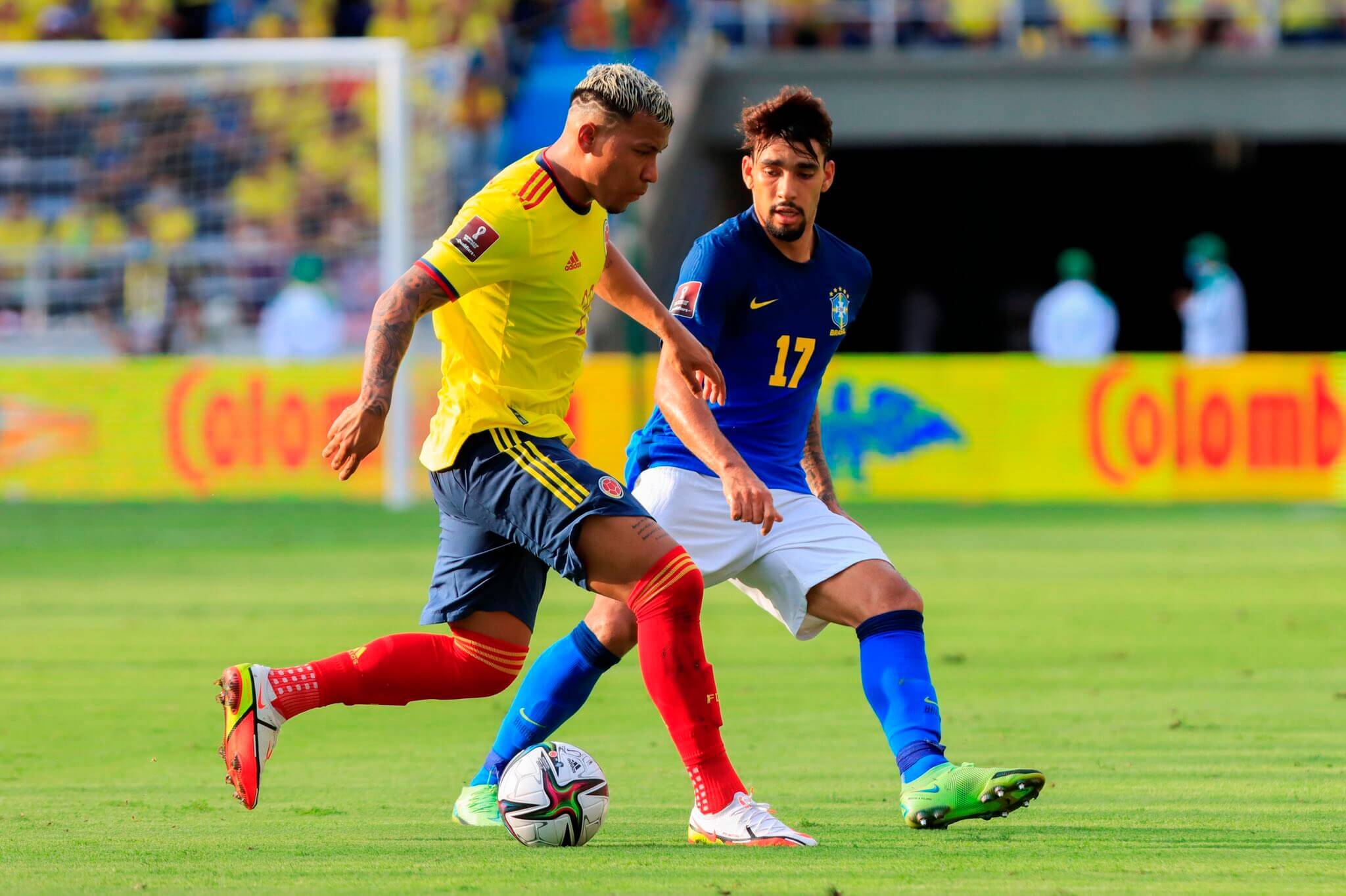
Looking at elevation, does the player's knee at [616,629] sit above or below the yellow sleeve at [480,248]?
below

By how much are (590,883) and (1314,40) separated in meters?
21.4

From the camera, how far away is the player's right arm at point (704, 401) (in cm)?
484

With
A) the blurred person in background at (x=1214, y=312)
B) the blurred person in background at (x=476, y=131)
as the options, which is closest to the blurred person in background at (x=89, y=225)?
the blurred person in background at (x=476, y=131)

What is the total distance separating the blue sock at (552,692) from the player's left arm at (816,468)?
0.88 m

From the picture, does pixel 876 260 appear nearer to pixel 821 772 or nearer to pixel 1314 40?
pixel 1314 40

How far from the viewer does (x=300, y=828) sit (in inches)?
197

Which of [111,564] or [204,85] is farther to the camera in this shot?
[204,85]

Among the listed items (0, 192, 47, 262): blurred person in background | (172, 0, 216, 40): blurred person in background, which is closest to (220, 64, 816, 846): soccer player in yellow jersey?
(0, 192, 47, 262): blurred person in background

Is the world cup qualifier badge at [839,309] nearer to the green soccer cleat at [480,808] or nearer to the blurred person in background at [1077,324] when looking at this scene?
the green soccer cleat at [480,808]

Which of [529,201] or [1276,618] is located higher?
[529,201]

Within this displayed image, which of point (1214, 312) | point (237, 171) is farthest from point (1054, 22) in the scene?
point (237, 171)

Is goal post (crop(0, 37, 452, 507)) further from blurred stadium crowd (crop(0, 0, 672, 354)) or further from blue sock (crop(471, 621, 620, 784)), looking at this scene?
blue sock (crop(471, 621, 620, 784))

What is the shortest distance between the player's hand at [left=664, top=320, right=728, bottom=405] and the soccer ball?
109cm

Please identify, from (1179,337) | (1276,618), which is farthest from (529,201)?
(1179,337)
